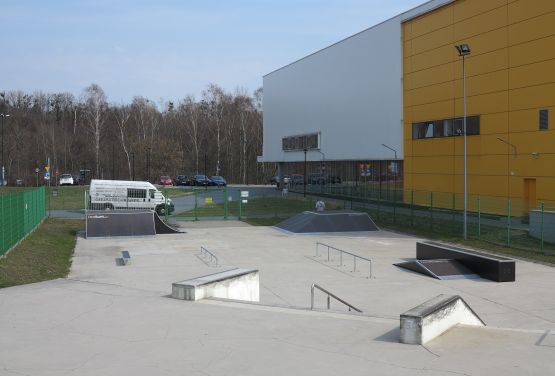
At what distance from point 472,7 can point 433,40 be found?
4.53 m

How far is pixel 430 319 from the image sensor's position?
8867 mm

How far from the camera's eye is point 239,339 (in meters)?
9.06

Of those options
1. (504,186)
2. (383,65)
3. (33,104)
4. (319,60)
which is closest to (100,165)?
(33,104)

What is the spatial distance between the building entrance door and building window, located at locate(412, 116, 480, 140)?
518 cm

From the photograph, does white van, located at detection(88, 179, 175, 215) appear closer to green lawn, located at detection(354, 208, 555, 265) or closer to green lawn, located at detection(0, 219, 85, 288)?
green lawn, located at detection(0, 219, 85, 288)

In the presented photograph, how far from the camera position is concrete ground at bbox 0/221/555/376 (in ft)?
25.6

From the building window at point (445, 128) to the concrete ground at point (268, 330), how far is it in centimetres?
2114

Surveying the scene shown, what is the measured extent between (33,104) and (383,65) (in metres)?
81.1

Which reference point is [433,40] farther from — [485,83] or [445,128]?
[485,83]

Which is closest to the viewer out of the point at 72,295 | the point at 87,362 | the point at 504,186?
the point at 87,362

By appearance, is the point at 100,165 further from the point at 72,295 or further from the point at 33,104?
the point at 72,295

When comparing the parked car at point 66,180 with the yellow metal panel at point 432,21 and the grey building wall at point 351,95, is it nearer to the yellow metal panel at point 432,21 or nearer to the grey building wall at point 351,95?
the grey building wall at point 351,95

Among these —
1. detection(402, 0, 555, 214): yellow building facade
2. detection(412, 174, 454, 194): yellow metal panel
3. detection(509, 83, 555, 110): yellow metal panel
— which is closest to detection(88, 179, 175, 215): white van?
detection(412, 174, 454, 194): yellow metal panel

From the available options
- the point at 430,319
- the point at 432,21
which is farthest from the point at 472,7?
the point at 430,319
